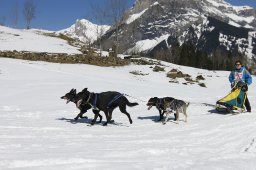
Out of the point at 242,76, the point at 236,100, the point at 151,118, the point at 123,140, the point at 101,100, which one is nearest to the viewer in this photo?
the point at 123,140

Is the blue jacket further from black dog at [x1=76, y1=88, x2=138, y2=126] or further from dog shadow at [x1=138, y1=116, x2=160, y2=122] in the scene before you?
black dog at [x1=76, y1=88, x2=138, y2=126]

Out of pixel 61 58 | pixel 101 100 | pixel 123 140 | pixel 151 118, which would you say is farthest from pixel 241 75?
pixel 61 58

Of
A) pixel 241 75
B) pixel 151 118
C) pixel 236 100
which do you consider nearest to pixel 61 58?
pixel 151 118

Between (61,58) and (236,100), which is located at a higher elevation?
(61,58)

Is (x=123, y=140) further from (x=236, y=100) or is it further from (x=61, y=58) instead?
(x=61, y=58)

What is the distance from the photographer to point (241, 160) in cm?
743

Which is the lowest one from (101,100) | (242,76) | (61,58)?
(101,100)

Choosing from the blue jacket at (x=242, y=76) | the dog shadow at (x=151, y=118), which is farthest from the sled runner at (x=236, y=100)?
the dog shadow at (x=151, y=118)

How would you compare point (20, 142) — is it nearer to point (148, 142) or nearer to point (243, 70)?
point (148, 142)

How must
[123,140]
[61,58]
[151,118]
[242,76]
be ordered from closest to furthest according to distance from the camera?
[123,140]
[151,118]
[242,76]
[61,58]

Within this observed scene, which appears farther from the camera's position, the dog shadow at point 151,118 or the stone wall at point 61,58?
the stone wall at point 61,58

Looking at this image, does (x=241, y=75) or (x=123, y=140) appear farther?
(x=241, y=75)

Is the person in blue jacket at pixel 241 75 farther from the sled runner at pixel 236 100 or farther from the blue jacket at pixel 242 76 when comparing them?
the sled runner at pixel 236 100

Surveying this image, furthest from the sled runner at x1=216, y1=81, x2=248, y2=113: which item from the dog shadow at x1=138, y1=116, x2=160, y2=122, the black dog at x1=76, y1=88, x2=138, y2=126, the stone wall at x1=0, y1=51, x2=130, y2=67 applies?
the stone wall at x1=0, y1=51, x2=130, y2=67
